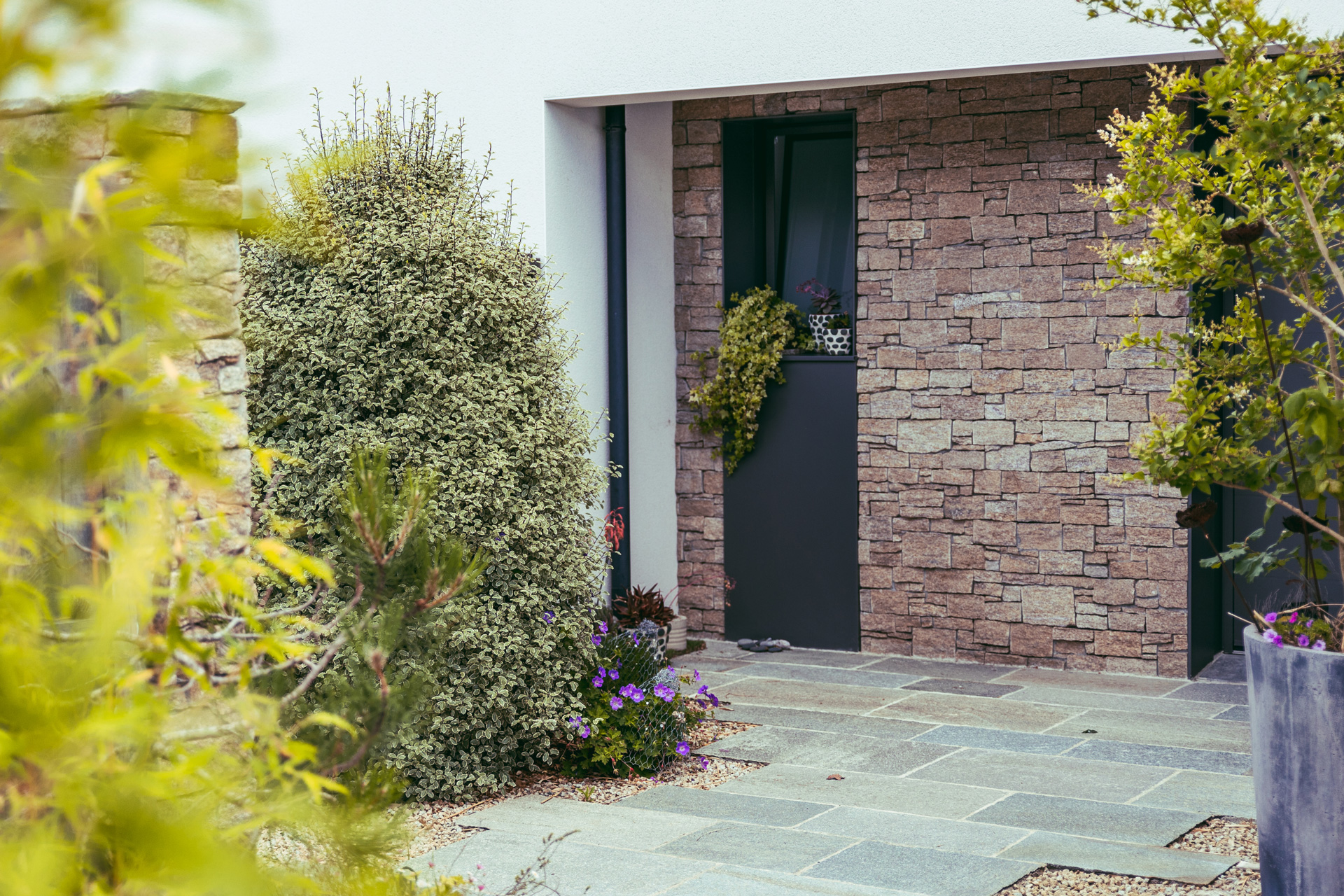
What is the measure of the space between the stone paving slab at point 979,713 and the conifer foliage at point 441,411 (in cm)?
185

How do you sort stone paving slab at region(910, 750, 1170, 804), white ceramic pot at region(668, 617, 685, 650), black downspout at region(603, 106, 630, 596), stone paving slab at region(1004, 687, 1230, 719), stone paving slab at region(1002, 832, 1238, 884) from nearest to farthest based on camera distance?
1. stone paving slab at region(1002, 832, 1238, 884)
2. stone paving slab at region(910, 750, 1170, 804)
3. stone paving slab at region(1004, 687, 1230, 719)
4. black downspout at region(603, 106, 630, 596)
5. white ceramic pot at region(668, 617, 685, 650)

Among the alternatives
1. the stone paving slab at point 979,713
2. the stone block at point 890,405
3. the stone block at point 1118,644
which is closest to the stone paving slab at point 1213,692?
the stone block at point 1118,644

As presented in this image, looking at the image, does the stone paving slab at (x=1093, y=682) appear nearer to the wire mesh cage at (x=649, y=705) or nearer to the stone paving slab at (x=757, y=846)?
the wire mesh cage at (x=649, y=705)

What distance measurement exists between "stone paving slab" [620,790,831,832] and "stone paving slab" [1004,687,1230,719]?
6.41 feet

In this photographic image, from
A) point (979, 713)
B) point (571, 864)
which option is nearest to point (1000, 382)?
point (979, 713)

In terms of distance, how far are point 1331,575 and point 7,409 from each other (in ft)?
20.7

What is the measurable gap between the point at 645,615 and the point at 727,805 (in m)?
1.81

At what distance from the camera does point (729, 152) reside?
23.9 feet

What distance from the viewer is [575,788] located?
4.79 m

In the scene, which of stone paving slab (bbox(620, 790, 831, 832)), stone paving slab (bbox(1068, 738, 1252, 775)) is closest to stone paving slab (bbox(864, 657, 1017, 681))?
stone paving slab (bbox(1068, 738, 1252, 775))

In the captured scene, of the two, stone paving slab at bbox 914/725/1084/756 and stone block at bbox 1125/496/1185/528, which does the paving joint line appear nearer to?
stone paving slab at bbox 914/725/1084/756

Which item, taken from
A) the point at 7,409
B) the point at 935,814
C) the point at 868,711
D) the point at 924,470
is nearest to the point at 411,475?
the point at 7,409

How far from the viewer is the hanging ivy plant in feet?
23.5

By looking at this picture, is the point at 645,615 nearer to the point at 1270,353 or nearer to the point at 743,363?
the point at 743,363
